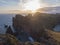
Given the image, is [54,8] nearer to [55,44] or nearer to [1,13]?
[1,13]

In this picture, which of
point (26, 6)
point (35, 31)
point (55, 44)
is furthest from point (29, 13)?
point (55, 44)

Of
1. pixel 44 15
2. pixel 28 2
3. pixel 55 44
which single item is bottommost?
pixel 55 44

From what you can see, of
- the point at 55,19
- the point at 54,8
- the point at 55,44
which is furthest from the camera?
the point at 54,8

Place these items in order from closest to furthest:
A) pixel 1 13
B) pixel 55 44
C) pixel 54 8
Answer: pixel 55 44 → pixel 1 13 → pixel 54 8

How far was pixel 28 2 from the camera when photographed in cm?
384

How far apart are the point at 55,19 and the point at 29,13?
56cm

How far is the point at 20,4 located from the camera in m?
3.86

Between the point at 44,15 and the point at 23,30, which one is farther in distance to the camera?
the point at 44,15

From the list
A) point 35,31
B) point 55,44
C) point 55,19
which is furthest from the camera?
point 55,19

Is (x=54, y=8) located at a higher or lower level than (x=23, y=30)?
higher

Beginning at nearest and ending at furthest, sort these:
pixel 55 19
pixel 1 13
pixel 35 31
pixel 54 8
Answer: pixel 35 31, pixel 55 19, pixel 1 13, pixel 54 8

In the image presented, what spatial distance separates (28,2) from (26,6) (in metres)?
0.09

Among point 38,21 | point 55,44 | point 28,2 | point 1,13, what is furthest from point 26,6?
point 55,44

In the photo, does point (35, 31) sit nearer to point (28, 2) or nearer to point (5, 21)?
point (28, 2)
